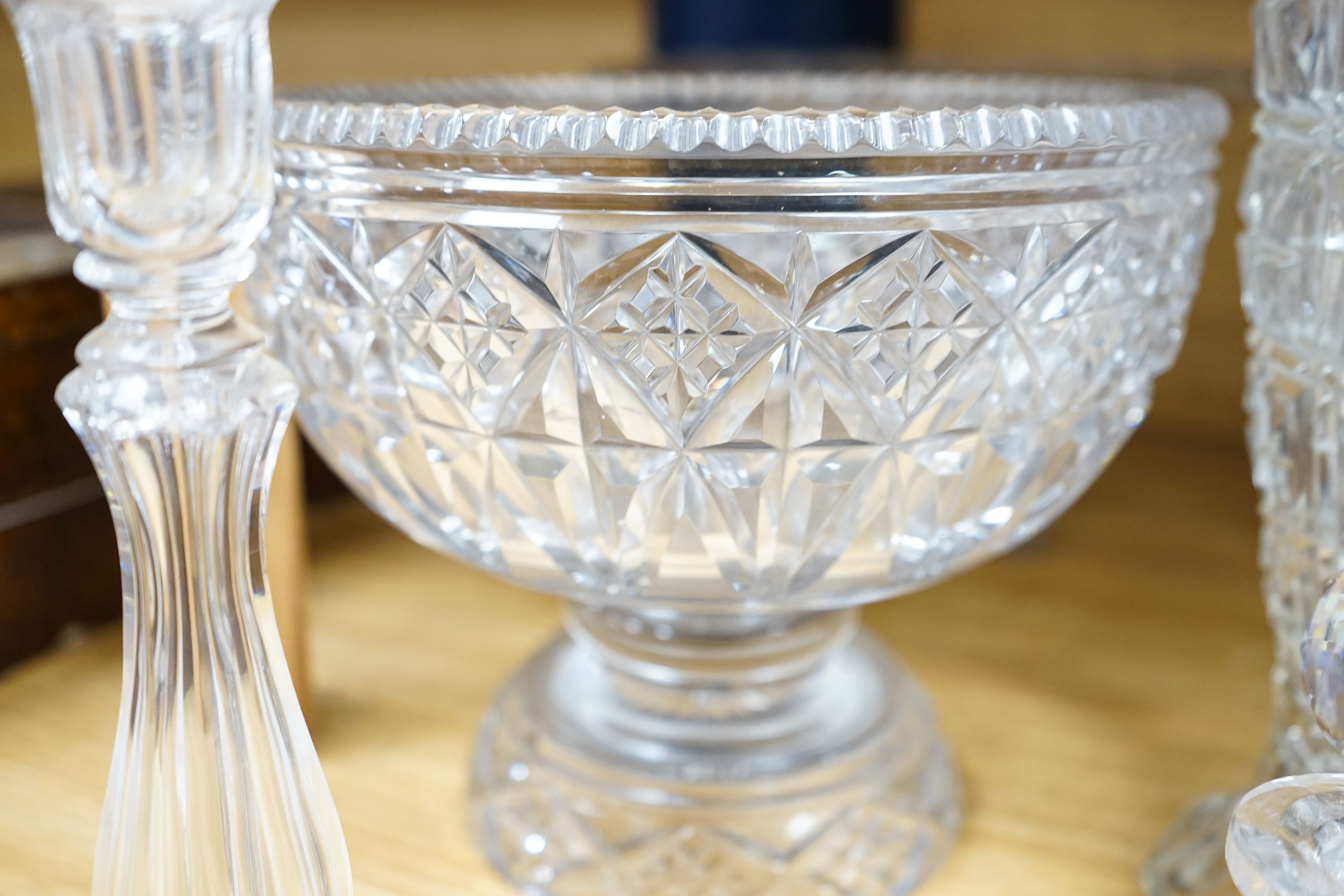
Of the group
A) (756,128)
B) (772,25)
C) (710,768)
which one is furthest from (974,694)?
(772,25)

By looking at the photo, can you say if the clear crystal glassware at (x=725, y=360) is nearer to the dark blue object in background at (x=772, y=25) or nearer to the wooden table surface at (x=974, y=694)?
the wooden table surface at (x=974, y=694)

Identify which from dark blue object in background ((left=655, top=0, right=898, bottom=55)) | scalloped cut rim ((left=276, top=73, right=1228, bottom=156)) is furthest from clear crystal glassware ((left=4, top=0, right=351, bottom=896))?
dark blue object in background ((left=655, top=0, right=898, bottom=55))

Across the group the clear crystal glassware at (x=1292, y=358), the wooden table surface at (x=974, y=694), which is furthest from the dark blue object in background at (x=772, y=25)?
the clear crystal glassware at (x=1292, y=358)

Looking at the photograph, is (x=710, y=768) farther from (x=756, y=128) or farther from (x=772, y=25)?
(x=772, y=25)

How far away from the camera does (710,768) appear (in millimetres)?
333

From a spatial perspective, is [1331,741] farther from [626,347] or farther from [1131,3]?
[1131,3]

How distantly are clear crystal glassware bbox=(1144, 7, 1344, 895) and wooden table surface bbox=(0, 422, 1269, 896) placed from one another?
0.14ft

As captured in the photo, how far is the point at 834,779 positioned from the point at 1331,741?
0.14m

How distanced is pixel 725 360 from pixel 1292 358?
0.14 m

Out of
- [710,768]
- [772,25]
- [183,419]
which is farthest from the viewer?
[772,25]

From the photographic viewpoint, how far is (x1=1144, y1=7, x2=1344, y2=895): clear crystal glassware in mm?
273

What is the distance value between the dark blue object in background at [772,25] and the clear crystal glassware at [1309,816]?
50cm

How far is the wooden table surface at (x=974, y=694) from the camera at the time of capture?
0.34 m

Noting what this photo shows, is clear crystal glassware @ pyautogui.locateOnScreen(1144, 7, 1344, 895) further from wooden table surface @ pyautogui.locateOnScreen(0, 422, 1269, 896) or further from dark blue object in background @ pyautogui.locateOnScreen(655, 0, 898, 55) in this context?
dark blue object in background @ pyautogui.locateOnScreen(655, 0, 898, 55)
